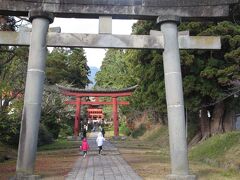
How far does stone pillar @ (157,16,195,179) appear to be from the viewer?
11516 millimetres

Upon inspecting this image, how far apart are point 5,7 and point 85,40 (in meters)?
2.85

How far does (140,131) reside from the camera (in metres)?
50.2

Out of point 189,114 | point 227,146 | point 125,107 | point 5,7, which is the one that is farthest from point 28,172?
point 125,107

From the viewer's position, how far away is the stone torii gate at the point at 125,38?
38.1ft

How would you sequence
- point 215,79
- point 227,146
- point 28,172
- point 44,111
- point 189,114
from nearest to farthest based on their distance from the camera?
point 28,172, point 227,146, point 215,79, point 189,114, point 44,111

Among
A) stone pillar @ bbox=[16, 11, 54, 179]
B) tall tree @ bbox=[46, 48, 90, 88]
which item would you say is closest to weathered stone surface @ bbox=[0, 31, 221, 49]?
stone pillar @ bbox=[16, 11, 54, 179]

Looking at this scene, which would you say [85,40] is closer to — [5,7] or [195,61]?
[5,7]

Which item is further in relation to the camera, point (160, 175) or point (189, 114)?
point (189, 114)

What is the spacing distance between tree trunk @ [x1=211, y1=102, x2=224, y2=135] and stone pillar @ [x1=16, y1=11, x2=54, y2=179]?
43.5 ft

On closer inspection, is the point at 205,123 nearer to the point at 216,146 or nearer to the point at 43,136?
the point at 216,146

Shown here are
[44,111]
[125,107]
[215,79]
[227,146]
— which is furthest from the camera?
[125,107]

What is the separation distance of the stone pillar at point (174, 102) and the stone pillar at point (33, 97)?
13.1ft

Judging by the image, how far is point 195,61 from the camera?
2078 cm

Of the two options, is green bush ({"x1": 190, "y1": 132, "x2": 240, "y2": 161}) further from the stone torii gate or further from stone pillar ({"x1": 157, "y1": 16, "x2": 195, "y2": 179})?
the stone torii gate
